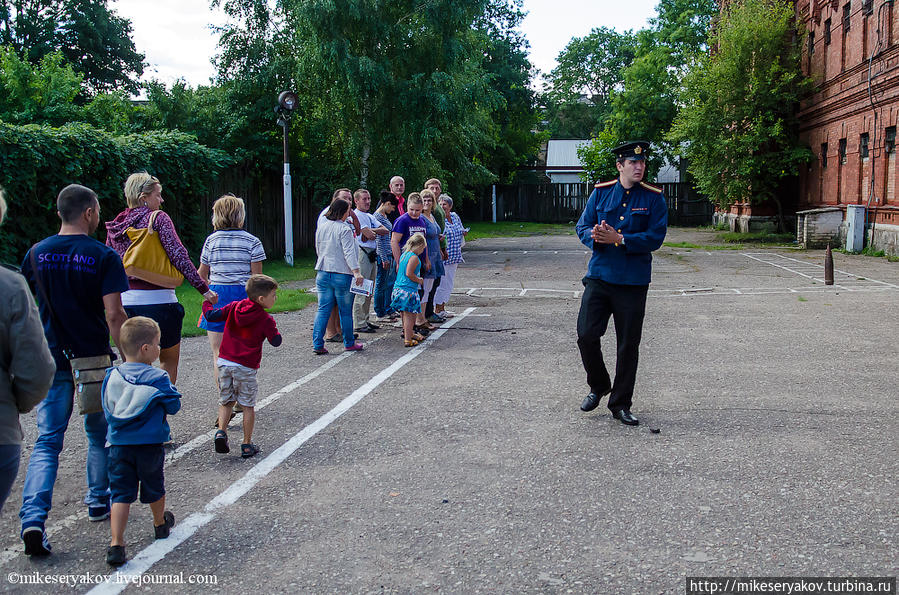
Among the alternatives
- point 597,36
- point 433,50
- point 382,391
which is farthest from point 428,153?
point 597,36

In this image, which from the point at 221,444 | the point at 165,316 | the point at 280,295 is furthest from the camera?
the point at 280,295

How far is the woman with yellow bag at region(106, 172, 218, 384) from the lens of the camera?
18.4 feet

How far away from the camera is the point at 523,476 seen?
4934mm

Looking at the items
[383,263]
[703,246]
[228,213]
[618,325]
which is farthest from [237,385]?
[703,246]

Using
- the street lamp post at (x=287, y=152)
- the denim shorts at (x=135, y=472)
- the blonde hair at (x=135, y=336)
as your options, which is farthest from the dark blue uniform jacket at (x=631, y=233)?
the street lamp post at (x=287, y=152)

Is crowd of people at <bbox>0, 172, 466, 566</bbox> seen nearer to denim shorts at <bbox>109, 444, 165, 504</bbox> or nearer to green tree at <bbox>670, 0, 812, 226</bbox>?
denim shorts at <bbox>109, 444, 165, 504</bbox>

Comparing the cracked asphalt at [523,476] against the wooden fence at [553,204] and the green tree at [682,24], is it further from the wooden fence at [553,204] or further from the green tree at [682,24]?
the green tree at [682,24]

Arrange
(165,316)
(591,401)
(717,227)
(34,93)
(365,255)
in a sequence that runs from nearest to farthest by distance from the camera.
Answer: (165,316), (591,401), (365,255), (34,93), (717,227)

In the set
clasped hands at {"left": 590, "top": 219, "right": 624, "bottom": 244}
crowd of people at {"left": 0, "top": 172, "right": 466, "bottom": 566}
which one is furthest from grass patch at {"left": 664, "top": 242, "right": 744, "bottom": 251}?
crowd of people at {"left": 0, "top": 172, "right": 466, "bottom": 566}

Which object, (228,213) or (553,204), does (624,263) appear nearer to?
(228,213)

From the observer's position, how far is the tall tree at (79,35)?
44281 millimetres

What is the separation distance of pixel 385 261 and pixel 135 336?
733cm

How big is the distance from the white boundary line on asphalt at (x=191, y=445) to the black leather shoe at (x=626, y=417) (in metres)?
2.80

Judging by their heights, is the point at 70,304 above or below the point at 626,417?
above
